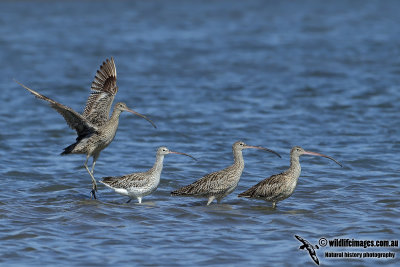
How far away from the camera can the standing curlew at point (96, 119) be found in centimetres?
1004

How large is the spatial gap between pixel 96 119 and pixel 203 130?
164 inches

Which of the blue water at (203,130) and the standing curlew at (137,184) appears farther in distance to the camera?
the standing curlew at (137,184)

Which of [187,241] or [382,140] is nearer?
[187,241]

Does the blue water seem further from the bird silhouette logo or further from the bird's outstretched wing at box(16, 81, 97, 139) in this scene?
the bird's outstretched wing at box(16, 81, 97, 139)

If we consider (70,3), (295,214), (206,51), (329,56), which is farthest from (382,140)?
(70,3)

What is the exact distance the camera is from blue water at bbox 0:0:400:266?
7793 millimetres

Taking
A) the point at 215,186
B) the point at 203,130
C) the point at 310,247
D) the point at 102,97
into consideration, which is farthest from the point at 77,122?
the point at 203,130

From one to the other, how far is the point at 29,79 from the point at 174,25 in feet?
35.8

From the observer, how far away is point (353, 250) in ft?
24.3

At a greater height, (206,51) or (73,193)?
(206,51)

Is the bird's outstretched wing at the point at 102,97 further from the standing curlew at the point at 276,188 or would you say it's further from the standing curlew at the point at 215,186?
the standing curlew at the point at 276,188

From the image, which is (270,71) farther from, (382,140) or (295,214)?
(295,214)

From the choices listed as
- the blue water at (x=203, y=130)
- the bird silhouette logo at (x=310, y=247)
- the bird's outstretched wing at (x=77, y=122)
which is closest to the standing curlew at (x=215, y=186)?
the blue water at (x=203, y=130)

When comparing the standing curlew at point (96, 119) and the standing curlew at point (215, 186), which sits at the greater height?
the standing curlew at point (96, 119)
